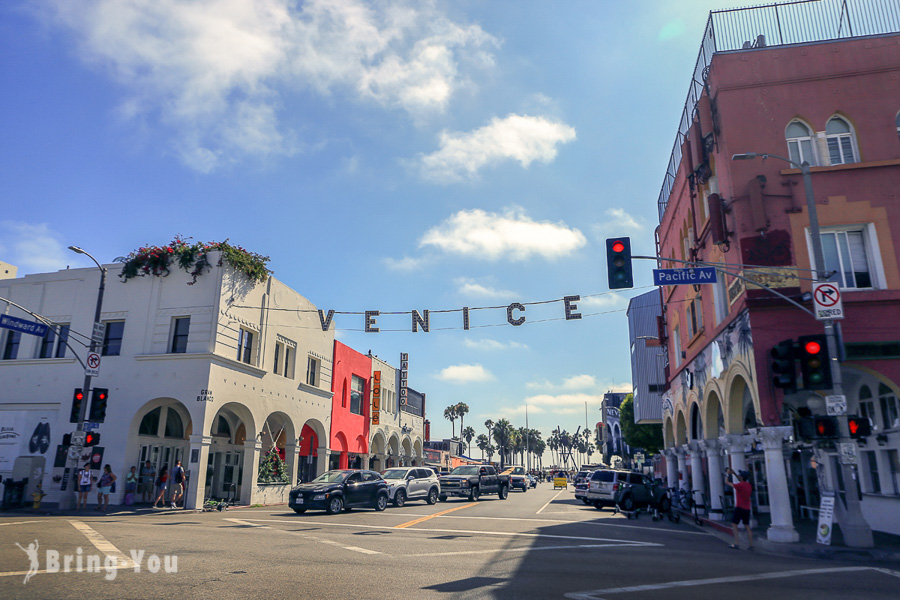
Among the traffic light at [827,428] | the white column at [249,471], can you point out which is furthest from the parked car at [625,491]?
the white column at [249,471]

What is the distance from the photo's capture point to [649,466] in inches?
2569

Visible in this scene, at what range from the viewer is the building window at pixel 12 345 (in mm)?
26953

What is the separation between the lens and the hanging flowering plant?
25.6m

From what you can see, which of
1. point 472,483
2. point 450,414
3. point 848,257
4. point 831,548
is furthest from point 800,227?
point 450,414

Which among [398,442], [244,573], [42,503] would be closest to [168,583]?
[244,573]

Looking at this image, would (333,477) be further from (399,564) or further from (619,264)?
(619,264)

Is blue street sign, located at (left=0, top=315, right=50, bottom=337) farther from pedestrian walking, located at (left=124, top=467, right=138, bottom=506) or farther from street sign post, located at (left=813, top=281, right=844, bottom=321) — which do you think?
street sign post, located at (left=813, top=281, right=844, bottom=321)

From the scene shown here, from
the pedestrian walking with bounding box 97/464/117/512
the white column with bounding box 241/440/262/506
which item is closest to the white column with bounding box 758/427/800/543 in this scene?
the white column with bounding box 241/440/262/506

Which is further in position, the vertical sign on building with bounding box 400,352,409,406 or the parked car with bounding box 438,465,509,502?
the vertical sign on building with bounding box 400,352,409,406

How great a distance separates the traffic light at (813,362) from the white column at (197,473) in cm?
2031

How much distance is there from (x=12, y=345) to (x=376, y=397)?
21446 mm

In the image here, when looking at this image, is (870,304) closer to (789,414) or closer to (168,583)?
(789,414)

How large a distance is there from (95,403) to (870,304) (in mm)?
23755

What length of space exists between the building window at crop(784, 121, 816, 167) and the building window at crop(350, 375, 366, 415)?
29.0 metres
